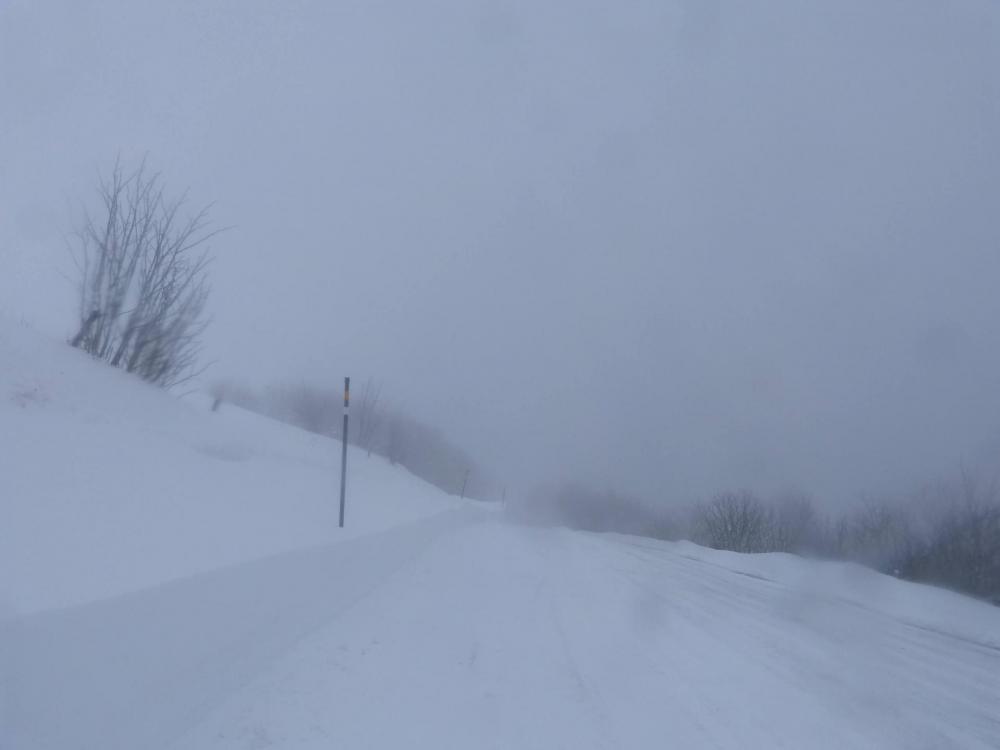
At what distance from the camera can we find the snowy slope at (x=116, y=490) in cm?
482

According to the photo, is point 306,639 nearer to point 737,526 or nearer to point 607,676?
point 607,676

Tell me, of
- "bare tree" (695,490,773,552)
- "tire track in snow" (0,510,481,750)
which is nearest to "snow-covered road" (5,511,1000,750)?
"tire track in snow" (0,510,481,750)

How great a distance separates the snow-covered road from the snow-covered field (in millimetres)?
24

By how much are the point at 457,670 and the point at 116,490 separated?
134 inches

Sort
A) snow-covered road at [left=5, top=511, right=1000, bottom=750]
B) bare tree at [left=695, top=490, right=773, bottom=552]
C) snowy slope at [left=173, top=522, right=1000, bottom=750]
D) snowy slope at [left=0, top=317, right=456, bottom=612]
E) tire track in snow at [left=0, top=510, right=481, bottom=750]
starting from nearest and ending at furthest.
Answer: tire track in snow at [left=0, top=510, right=481, bottom=750] < snow-covered road at [left=5, top=511, right=1000, bottom=750] < snowy slope at [left=0, top=317, right=456, bottom=612] < snowy slope at [left=173, top=522, right=1000, bottom=750] < bare tree at [left=695, top=490, right=773, bottom=552]

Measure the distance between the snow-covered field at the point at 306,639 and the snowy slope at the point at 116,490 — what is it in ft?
0.10

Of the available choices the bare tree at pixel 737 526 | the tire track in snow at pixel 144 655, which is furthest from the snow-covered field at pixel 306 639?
the bare tree at pixel 737 526

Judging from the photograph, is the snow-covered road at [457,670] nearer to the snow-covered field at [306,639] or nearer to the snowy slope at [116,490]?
the snow-covered field at [306,639]

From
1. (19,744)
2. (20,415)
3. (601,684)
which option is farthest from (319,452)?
(19,744)

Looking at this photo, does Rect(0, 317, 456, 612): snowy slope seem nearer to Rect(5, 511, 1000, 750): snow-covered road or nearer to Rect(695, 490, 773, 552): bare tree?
Rect(5, 511, 1000, 750): snow-covered road

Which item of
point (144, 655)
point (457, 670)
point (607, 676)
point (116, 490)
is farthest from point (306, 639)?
point (144, 655)

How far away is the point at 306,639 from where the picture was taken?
305 inches

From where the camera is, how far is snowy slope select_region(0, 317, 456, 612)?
482 cm

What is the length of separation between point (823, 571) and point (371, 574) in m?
14.0
